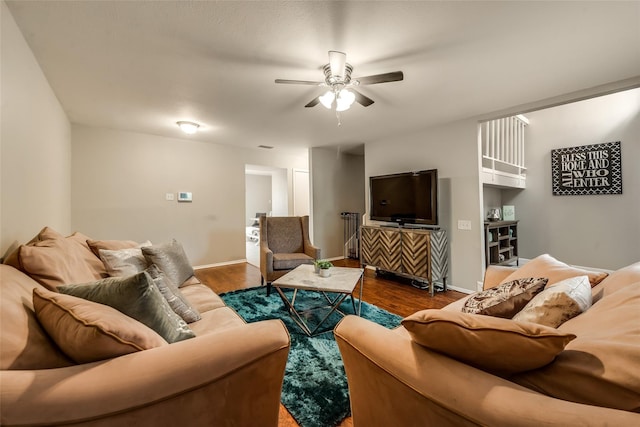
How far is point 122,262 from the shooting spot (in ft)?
5.90

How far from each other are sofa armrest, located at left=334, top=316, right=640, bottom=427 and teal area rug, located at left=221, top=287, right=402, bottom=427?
0.40 meters

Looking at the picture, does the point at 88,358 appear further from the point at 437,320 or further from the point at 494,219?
the point at 494,219

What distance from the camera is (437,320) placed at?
30.8 inches

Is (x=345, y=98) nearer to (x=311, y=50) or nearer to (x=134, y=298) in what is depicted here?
(x=311, y=50)

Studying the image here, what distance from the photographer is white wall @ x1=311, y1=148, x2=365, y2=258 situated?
5230 mm

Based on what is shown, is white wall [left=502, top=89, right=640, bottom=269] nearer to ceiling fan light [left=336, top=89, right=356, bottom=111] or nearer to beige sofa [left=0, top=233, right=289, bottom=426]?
ceiling fan light [left=336, top=89, right=356, bottom=111]

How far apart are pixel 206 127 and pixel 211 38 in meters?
2.20

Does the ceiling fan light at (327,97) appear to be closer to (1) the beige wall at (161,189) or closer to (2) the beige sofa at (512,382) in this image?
(2) the beige sofa at (512,382)

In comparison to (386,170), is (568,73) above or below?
above

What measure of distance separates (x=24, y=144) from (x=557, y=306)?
10.2 ft

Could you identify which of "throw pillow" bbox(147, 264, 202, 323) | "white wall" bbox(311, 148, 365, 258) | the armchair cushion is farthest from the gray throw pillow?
"white wall" bbox(311, 148, 365, 258)

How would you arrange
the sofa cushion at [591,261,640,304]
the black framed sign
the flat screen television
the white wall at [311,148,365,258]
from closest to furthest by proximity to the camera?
the sofa cushion at [591,261,640,304]
the flat screen television
the black framed sign
the white wall at [311,148,365,258]

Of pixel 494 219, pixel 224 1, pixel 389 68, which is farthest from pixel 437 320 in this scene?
pixel 494 219

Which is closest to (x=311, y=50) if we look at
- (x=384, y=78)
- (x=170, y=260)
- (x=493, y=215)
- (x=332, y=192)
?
(x=384, y=78)
